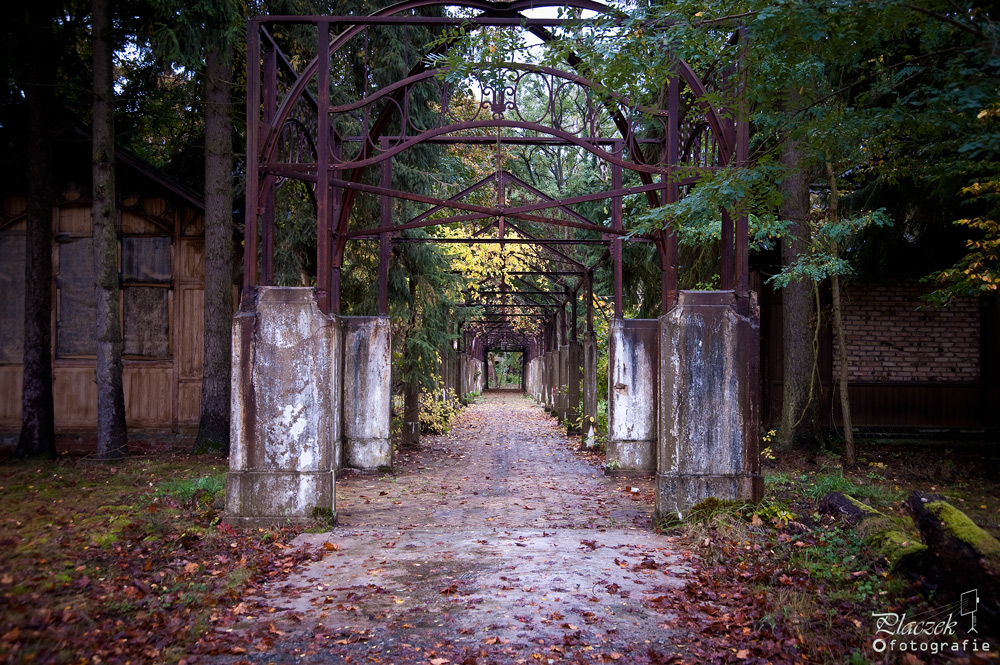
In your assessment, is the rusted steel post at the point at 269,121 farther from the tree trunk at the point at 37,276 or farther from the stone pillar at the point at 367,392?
the tree trunk at the point at 37,276

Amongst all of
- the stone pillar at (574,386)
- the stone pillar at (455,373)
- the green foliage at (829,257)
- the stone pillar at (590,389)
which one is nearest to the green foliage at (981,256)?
the green foliage at (829,257)

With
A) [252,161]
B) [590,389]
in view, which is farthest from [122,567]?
[590,389]

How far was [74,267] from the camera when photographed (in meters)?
15.3

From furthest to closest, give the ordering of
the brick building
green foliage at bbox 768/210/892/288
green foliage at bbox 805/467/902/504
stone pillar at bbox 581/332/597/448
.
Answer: stone pillar at bbox 581/332/597/448, the brick building, green foliage at bbox 768/210/892/288, green foliage at bbox 805/467/902/504

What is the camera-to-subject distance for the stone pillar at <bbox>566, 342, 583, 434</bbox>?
2083 cm

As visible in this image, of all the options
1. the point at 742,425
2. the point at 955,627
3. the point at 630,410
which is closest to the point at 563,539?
the point at 742,425

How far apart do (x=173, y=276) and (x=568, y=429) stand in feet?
36.2

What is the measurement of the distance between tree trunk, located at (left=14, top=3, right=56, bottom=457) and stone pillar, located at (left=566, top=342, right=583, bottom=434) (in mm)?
12670

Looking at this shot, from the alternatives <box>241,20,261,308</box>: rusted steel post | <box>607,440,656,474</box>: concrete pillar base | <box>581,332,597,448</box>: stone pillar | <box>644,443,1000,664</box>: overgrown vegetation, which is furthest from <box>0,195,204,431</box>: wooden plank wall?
<box>644,443,1000,664</box>: overgrown vegetation

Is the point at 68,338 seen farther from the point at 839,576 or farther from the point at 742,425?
the point at 839,576

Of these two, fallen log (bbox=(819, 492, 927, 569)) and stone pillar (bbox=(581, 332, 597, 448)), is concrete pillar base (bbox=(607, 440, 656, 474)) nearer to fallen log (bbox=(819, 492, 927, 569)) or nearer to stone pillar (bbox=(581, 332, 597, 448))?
stone pillar (bbox=(581, 332, 597, 448))

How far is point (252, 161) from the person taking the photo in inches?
335

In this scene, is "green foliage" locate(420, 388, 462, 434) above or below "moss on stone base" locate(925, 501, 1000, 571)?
below

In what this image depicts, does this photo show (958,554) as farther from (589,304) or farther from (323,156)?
(589,304)
